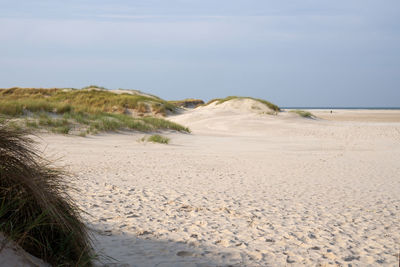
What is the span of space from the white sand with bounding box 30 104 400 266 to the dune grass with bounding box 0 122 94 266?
2.57ft

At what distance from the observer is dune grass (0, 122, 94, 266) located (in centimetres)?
282

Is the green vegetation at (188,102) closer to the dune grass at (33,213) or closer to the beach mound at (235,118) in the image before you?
the beach mound at (235,118)

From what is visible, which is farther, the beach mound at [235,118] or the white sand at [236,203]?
the beach mound at [235,118]

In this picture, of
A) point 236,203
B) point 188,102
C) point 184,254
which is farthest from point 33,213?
point 188,102

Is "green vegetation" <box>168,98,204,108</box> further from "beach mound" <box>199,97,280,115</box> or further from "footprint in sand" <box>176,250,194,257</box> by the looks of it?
"footprint in sand" <box>176,250,194,257</box>

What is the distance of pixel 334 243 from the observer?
Answer: 4496mm

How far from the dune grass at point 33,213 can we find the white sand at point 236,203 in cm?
78

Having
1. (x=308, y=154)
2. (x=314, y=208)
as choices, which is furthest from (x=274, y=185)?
(x=308, y=154)

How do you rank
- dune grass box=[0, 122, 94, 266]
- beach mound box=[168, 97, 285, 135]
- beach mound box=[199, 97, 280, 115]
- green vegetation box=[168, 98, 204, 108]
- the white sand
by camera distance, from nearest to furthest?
dune grass box=[0, 122, 94, 266]
the white sand
beach mound box=[168, 97, 285, 135]
beach mound box=[199, 97, 280, 115]
green vegetation box=[168, 98, 204, 108]

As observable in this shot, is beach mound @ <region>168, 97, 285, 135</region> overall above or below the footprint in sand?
above

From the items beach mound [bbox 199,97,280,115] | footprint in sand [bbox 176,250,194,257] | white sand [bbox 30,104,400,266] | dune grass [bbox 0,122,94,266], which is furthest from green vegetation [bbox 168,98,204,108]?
dune grass [bbox 0,122,94,266]

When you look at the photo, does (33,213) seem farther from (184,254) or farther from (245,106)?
(245,106)

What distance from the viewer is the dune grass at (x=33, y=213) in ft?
9.25

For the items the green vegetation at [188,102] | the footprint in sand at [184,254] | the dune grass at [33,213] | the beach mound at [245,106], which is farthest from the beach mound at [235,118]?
the green vegetation at [188,102]
